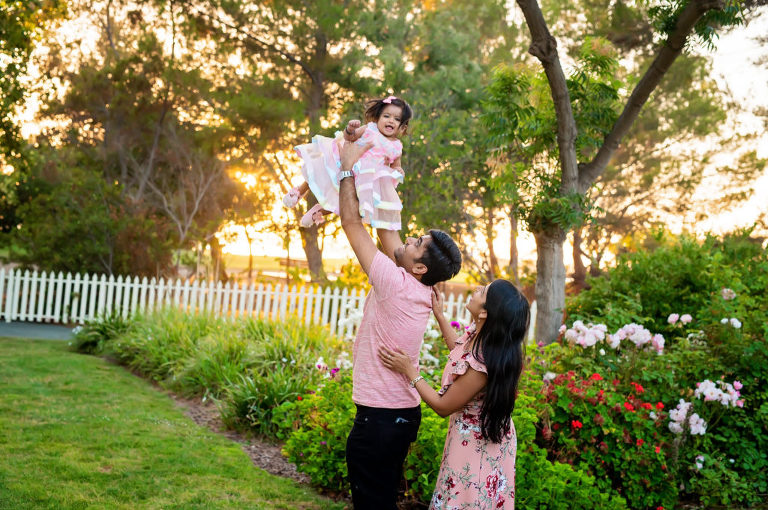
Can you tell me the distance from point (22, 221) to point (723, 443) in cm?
1446

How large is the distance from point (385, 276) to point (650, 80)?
4790 mm

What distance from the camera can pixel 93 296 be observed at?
12766 millimetres

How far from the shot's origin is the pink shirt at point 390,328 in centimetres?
252

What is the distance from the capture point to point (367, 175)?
272 centimetres

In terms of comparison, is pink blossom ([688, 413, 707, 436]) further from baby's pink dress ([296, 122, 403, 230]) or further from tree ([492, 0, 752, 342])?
baby's pink dress ([296, 122, 403, 230])

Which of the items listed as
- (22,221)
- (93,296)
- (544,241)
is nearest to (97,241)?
(93,296)

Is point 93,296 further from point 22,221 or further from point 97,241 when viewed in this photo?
point 22,221

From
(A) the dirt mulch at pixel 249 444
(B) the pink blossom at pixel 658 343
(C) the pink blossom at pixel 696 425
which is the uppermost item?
(B) the pink blossom at pixel 658 343

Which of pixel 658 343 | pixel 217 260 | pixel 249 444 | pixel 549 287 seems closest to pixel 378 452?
pixel 658 343

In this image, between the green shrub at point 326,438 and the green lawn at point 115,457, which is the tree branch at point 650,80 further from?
the green lawn at point 115,457

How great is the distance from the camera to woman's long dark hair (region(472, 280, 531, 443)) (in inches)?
98.5

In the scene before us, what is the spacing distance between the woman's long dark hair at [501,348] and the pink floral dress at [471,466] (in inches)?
2.6

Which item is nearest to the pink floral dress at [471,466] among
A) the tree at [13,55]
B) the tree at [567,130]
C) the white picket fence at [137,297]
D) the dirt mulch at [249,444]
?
the dirt mulch at [249,444]

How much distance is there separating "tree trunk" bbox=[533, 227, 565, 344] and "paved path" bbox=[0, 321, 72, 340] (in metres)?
7.55
